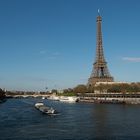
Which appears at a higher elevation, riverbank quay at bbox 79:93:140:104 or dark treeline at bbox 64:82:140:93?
dark treeline at bbox 64:82:140:93

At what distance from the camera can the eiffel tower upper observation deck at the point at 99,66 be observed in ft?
370

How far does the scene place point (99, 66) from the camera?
374ft

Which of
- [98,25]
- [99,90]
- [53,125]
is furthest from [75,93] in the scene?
[53,125]

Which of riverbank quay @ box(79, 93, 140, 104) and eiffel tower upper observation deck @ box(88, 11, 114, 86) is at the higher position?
eiffel tower upper observation deck @ box(88, 11, 114, 86)

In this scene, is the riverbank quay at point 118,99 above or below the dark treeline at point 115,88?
below

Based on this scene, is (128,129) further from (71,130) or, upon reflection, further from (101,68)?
(101,68)

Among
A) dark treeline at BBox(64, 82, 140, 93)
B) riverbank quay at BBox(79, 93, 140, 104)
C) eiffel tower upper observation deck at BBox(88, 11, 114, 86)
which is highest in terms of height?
eiffel tower upper observation deck at BBox(88, 11, 114, 86)

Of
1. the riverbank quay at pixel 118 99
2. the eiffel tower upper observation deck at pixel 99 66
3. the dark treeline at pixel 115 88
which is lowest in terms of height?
the riverbank quay at pixel 118 99

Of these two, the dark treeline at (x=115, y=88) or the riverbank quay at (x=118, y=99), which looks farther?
the dark treeline at (x=115, y=88)

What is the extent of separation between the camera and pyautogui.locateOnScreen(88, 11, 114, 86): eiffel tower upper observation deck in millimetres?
112688

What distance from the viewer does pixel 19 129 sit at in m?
33.2

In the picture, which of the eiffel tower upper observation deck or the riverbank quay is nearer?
the riverbank quay

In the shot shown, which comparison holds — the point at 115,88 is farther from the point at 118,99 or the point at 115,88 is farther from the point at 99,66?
the point at 118,99

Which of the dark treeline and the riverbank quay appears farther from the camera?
the dark treeline
